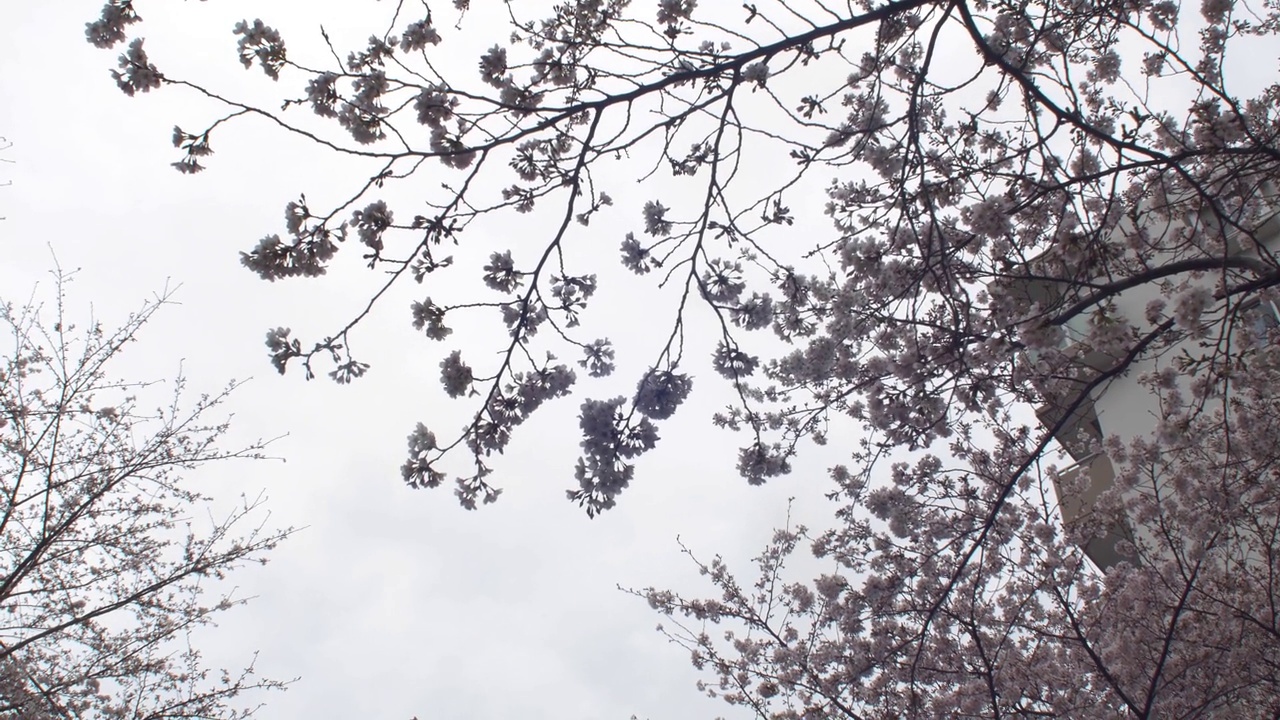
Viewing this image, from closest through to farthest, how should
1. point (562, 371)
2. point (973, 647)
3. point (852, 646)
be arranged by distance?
point (562, 371)
point (973, 647)
point (852, 646)

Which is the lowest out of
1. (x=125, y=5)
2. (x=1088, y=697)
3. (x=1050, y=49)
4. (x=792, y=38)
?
(x=1088, y=697)

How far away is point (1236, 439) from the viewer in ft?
21.1

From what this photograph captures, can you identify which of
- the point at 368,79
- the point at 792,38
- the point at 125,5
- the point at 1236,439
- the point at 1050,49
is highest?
the point at 1050,49

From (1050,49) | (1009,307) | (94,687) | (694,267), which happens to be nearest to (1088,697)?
(1009,307)

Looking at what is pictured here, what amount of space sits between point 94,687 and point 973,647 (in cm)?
1021

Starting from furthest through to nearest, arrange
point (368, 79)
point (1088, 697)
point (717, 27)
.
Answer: point (1088, 697), point (368, 79), point (717, 27)

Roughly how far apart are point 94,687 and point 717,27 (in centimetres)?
904

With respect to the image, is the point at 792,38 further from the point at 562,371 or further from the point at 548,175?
the point at 562,371

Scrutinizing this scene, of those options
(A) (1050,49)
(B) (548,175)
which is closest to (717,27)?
(B) (548,175)

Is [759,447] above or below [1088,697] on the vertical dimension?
above

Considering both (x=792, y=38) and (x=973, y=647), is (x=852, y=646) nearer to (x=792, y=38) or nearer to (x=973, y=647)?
(x=973, y=647)

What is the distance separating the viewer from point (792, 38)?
3.21m

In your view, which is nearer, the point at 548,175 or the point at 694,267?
the point at 694,267

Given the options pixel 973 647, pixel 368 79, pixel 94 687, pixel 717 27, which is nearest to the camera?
pixel 717 27
